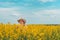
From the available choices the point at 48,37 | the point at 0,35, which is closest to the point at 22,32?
the point at 0,35

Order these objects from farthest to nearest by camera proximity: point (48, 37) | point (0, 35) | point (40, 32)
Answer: point (48, 37), point (40, 32), point (0, 35)

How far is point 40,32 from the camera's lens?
39.6 feet

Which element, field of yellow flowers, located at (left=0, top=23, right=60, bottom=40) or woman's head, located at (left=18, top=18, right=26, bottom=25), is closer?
field of yellow flowers, located at (left=0, top=23, right=60, bottom=40)

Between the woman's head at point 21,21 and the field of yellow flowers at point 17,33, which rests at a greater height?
the woman's head at point 21,21

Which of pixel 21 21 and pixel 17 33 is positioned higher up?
pixel 21 21

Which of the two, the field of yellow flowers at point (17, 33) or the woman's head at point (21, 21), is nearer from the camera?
the field of yellow flowers at point (17, 33)

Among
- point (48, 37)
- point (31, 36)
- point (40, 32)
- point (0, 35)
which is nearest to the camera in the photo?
point (0, 35)

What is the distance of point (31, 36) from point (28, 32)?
0.77ft

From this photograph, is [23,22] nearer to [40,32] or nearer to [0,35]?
[40,32]

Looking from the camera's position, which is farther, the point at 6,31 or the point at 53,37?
the point at 53,37

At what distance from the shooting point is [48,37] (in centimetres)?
1312

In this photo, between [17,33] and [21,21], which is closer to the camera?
[17,33]

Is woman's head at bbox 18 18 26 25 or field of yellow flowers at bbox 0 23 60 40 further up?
woman's head at bbox 18 18 26 25

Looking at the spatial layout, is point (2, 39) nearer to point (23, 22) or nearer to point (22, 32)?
point (22, 32)
